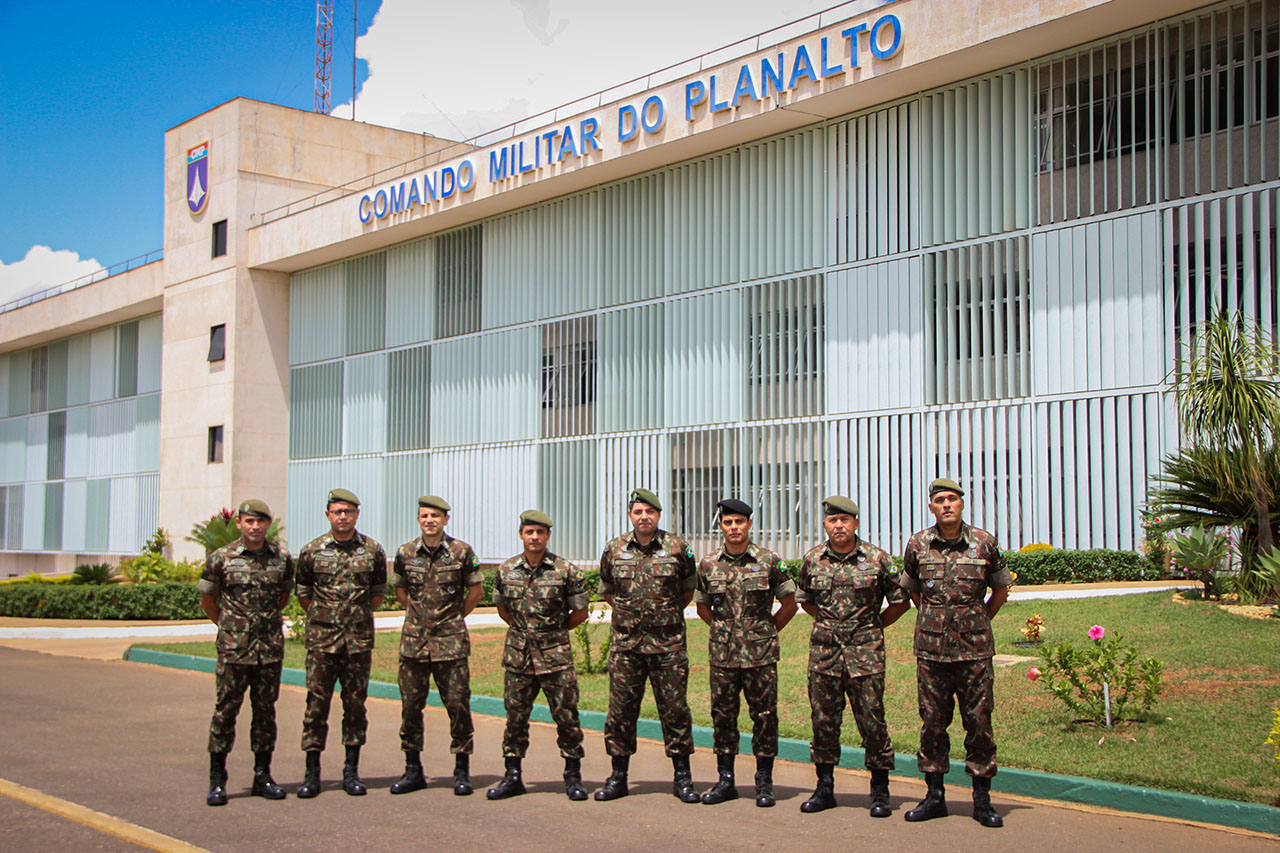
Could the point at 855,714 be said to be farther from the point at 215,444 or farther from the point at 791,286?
the point at 215,444

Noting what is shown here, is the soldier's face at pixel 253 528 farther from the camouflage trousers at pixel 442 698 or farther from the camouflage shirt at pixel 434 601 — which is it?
the camouflage trousers at pixel 442 698

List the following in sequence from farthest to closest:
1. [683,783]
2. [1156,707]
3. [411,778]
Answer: [1156,707]
[411,778]
[683,783]

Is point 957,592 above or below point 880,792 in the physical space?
above

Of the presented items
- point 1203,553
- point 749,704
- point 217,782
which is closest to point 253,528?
point 217,782

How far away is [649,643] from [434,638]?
1.43 m

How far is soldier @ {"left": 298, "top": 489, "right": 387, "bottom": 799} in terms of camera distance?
793 cm

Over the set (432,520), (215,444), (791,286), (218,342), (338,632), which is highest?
(218,342)

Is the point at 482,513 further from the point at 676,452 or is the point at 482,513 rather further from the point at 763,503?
the point at 763,503

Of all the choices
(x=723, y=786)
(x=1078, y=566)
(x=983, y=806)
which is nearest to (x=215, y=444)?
(x=1078, y=566)

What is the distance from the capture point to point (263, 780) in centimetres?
786

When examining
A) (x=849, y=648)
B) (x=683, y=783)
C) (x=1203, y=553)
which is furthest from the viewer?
(x=1203, y=553)

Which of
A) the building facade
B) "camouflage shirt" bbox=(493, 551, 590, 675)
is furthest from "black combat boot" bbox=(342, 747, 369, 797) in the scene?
the building facade

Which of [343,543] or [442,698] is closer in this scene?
[442,698]

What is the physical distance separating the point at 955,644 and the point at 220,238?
31350 millimetres
